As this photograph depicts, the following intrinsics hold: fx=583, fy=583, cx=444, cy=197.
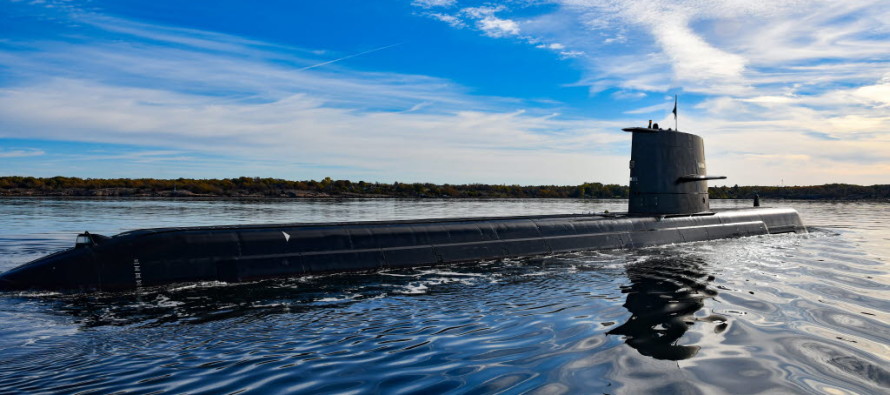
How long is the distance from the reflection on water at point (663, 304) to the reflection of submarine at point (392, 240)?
3247 millimetres

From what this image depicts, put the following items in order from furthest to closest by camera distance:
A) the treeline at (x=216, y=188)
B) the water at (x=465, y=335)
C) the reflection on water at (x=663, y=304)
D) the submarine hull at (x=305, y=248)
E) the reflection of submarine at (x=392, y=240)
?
the treeline at (x=216, y=188)
the reflection of submarine at (x=392, y=240)
the submarine hull at (x=305, y=248)
the reflection on water at (x=663, y=304)
the water at (x=465, y=335)

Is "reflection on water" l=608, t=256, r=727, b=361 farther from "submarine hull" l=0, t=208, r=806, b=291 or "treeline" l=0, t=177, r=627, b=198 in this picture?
"treeline" l=0, t=177, r=627, b=198

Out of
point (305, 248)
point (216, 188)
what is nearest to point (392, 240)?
point (305, 248)

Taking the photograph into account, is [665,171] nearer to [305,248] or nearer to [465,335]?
[305,248]

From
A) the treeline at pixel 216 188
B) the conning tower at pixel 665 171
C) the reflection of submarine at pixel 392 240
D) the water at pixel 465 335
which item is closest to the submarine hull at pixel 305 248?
the reflection of submarine at pixel 392 240

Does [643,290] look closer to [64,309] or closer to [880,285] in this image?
[880,285]

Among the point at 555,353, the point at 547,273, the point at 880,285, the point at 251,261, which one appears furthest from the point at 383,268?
the point at 880,285

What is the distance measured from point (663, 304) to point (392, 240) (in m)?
6.28

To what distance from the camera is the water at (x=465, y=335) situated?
564 centimetres

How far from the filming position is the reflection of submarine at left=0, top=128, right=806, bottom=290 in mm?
10297

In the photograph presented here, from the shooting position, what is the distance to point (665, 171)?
19.5 metres

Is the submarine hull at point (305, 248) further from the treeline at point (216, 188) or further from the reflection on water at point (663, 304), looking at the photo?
the treeline at point (216, 188)

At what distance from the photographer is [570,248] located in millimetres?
16547

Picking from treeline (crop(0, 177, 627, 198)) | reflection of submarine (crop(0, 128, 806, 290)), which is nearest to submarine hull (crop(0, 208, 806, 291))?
reflection of submarine (crop(0, 128, 806, 290))
